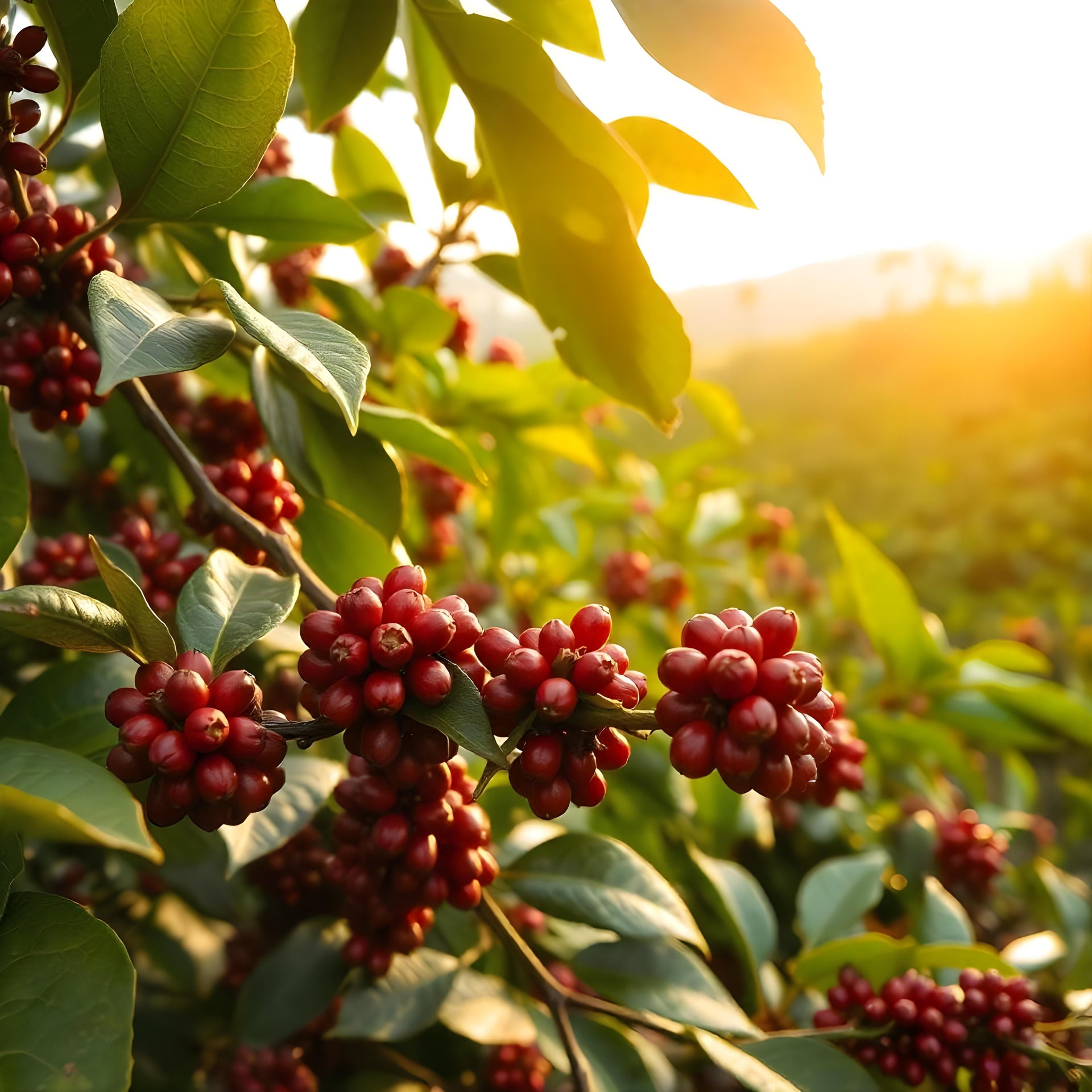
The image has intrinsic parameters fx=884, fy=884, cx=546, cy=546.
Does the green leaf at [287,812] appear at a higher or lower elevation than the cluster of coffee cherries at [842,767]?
higher

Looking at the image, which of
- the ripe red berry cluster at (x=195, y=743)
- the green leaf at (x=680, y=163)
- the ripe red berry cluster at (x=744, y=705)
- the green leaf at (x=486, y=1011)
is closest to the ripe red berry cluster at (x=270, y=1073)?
the green leaf at (x=486, y=1011)

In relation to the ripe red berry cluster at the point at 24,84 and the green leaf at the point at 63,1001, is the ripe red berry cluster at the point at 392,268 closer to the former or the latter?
the ripe red berry cluster at the point at 24,84

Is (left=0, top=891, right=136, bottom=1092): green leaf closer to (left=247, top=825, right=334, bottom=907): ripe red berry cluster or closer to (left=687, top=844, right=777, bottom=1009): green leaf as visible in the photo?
(left=247, top=825, right=334, bottom=907): ripe red berry cluster

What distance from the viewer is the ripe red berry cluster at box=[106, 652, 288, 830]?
0.45 m

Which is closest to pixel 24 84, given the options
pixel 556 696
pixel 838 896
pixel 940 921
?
pixel 556 696

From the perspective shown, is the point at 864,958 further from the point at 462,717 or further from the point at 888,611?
the point at 462,717

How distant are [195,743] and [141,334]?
0.72ft

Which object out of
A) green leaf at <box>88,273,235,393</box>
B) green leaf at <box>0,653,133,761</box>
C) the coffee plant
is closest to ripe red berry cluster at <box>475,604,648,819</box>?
the coffee plant

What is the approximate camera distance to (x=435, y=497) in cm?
154

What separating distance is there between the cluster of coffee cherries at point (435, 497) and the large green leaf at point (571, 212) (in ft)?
2.53

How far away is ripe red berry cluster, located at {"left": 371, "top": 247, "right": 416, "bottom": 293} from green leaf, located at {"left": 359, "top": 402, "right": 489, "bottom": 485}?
663mm

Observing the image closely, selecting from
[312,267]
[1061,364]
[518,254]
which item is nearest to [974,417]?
[1061,364]

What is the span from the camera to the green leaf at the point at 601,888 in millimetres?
754

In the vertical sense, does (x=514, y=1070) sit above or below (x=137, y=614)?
below
